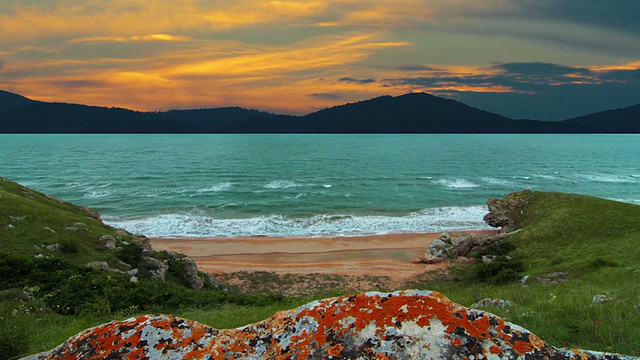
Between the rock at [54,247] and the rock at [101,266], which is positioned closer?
the rock at [101,266]

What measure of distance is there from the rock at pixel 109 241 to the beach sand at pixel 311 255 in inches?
340

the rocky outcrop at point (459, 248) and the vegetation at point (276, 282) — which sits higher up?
the vegetation at point (276, 282)

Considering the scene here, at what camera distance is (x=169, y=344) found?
11.8 feet

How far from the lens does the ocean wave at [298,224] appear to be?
40.3 meters

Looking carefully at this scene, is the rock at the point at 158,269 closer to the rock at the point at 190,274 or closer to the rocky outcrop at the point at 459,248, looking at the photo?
the rock at the point at 190,274

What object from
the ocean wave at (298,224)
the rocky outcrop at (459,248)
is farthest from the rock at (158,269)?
the rocky outcrop at (459,248)

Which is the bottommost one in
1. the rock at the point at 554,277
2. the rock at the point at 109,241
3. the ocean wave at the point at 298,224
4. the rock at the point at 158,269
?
the ocean wave at the point at 298,224

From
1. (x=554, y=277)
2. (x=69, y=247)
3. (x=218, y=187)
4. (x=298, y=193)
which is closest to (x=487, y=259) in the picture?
(x=554, y=277)

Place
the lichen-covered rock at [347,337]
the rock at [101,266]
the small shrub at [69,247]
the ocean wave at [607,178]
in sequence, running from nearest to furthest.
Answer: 1. the lichen-covered rock at [347,337]
2. the rock at [101,266]
3. the small shrub at [69,247]
4. the ocean wave at [607,178]

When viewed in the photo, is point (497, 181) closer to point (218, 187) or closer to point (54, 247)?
point (218, 187)

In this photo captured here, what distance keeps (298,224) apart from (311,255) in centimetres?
1128

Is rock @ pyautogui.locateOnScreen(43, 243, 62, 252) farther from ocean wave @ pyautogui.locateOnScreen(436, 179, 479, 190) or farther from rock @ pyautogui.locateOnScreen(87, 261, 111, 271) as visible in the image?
ocean wave @ pyautogui.locateOnScreen(436, 179, 479, 190)

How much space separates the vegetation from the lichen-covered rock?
2734mm

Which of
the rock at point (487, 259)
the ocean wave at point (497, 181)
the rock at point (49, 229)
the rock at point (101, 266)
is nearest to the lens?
the rock at point (101, 266)
